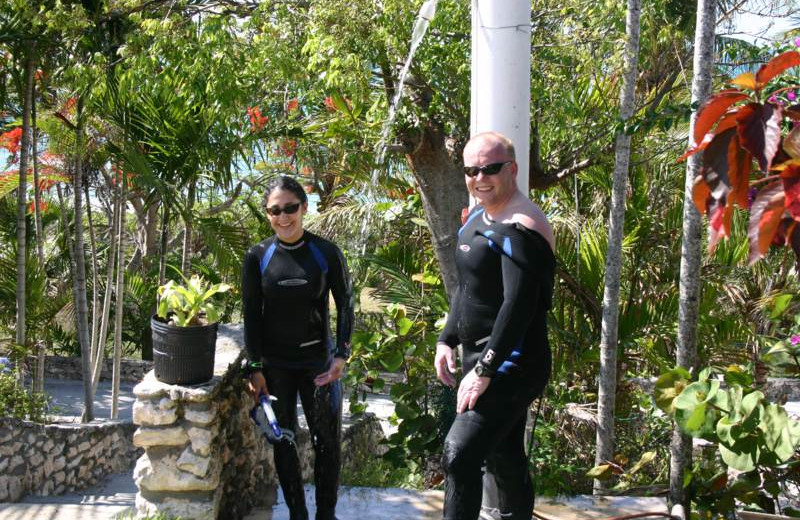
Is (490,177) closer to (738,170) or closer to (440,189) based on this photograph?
(738,170)

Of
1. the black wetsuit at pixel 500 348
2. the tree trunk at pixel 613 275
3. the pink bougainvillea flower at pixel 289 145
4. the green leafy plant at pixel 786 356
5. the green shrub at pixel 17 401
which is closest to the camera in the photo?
the black wetsuit at pixel 500 348

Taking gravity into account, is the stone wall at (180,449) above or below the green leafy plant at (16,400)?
above

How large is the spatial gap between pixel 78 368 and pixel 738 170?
1598cm

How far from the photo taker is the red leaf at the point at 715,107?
79.7 inches

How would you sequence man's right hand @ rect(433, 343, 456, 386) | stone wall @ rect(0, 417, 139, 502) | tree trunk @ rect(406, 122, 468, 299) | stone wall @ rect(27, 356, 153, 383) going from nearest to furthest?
man's right hand @ rect(433, 343, 456, 386) → tree trunk @ rect(406, 122, 468, 299) → stone wall @ rect(0, 417, 139, 502) → stone wall @ rect(27, 356, 153, 383)

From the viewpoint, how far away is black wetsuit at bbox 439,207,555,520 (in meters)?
2.99

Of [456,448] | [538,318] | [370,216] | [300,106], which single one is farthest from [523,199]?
[370,216]

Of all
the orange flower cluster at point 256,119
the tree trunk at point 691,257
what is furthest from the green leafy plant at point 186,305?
the orange flower cluster at point 256,119

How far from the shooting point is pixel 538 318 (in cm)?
320

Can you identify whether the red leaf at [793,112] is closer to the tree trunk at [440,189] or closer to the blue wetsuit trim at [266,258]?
the blue wetsuit trim at [266,258]

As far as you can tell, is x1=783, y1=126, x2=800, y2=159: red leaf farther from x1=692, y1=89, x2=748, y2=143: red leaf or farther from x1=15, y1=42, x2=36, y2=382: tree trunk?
x1=15, y1=42, x2=36, y2=382: tree trunk

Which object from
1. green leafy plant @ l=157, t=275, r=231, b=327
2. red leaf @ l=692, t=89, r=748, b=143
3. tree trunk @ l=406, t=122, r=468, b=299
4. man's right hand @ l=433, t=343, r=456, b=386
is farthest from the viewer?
tree trunk @ l=406, t=122, r=468, b=299

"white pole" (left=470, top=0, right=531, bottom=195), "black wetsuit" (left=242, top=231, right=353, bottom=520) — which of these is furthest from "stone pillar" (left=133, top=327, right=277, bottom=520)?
"white pole" (left=470, top=0, right=531, bottom=195)

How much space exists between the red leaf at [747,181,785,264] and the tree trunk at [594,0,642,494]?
3616 millimetres
